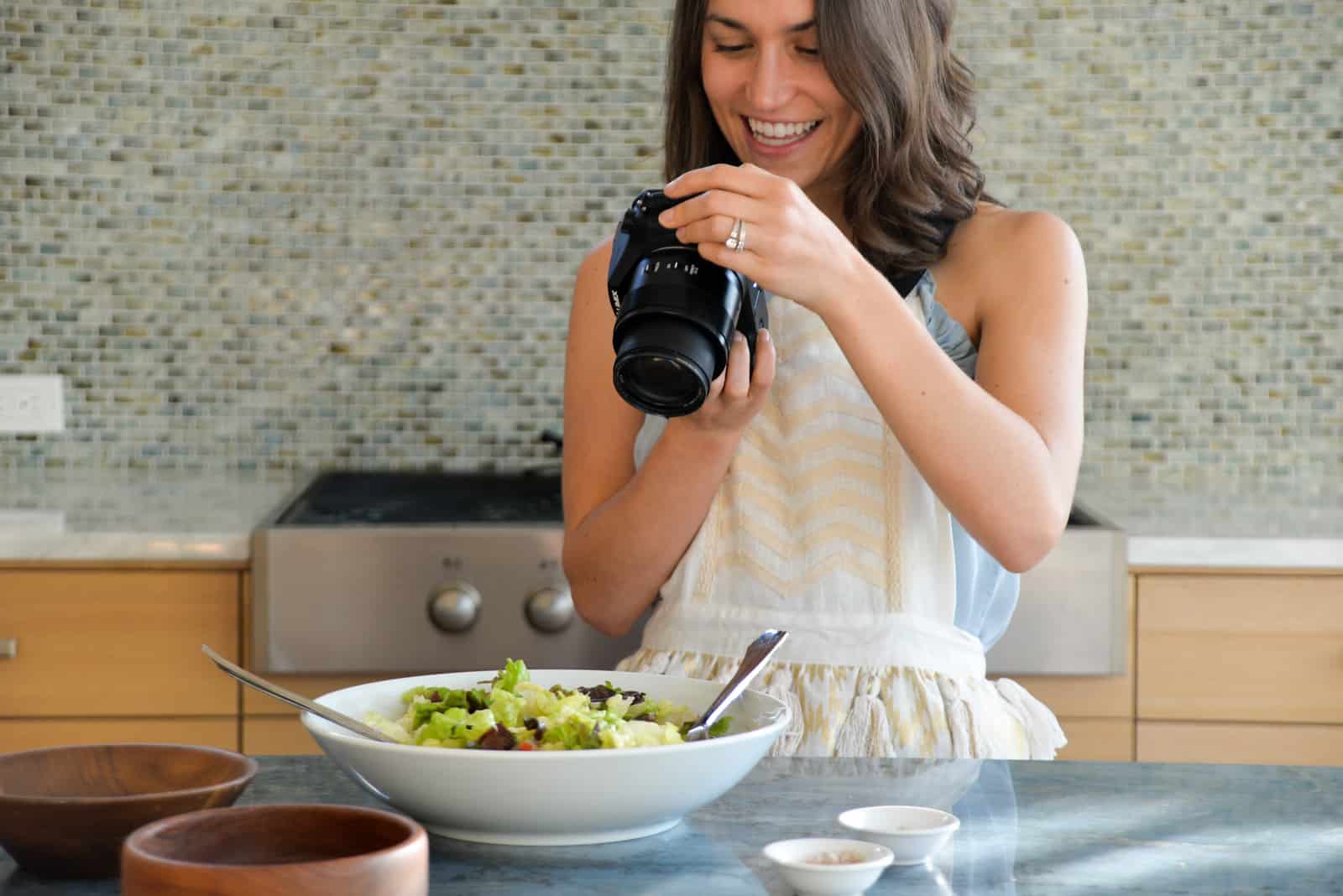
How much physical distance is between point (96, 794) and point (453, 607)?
91cm

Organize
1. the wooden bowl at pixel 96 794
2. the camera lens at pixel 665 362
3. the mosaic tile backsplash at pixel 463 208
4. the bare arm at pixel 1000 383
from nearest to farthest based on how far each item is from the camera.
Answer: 1. the wooden bowl at pixel 96 794
2. the camera lens at pixel 665 362
3. the bare arm at pixel 1000 383
4. the mosaic tile backsplash at pixel 463 208

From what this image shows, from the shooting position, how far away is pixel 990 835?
0.74m

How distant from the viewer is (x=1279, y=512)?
1866 mm

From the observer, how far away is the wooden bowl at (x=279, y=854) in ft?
1.65

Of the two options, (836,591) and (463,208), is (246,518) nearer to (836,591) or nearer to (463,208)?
(463,208)

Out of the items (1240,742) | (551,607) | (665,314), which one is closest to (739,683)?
(665,314)

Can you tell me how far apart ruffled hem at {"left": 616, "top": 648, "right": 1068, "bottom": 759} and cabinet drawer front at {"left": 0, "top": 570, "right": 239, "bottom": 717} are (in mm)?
653

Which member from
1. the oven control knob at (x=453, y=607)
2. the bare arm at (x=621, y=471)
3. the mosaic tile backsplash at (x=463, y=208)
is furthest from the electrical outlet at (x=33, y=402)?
the bare arm at (x=621, y=471)

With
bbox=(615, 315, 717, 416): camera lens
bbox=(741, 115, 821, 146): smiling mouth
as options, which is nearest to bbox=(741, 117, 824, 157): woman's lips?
bbox=(741, 115, 821, 146): smiling mouth

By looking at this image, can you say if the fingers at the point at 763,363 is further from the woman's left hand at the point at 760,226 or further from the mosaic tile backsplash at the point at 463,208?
the mosaic tile backsplash at the point at 463,208

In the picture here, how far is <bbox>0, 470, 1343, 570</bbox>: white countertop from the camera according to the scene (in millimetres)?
1607

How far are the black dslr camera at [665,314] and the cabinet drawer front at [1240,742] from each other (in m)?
0.93

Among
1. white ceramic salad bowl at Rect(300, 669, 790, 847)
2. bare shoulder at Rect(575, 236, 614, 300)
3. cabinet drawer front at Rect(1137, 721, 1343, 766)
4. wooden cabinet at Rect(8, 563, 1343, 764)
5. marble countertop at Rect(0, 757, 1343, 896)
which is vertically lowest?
cabinet drawer front at Rect(1137, 721, 1343, 766)

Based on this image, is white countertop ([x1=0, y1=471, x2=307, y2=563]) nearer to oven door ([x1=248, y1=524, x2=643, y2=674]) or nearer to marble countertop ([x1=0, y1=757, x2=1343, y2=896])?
oven door ([x1=248, y1=524, x2=643, y2=674])
